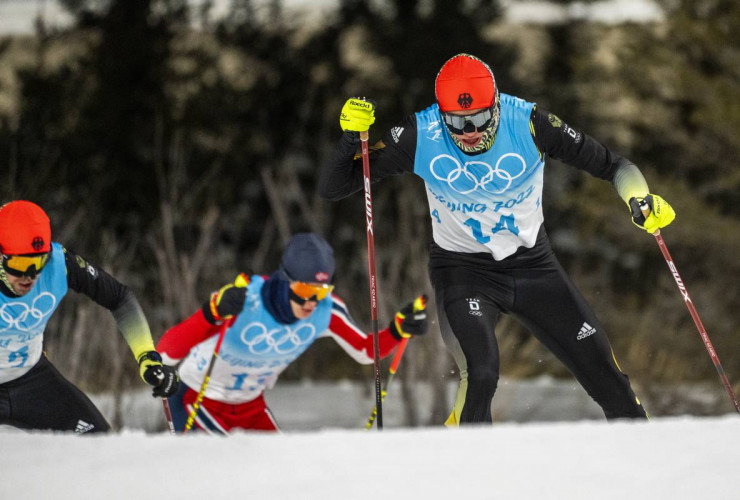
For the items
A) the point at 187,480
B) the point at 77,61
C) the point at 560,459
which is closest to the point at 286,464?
the point at 187,480

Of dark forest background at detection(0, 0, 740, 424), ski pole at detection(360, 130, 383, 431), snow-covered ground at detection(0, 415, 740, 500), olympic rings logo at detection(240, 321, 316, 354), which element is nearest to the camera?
snow-covered ground at detection(0, 415, 740, 500)

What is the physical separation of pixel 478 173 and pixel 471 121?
22 centimetres

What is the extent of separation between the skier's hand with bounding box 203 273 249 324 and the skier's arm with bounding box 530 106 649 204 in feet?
4.76

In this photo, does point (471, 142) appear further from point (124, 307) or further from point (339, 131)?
point (339, 131)

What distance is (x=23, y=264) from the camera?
4.35 metres

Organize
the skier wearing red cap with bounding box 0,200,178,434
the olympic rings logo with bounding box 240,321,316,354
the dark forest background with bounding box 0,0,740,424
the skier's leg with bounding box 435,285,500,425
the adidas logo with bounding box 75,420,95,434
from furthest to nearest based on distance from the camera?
the dark forest background with bounding box 0,0,740,424 → the olympic rings logo with bounding box 240,321,316,354 → the adidas logo with bounding box 75,420,95,434 → the skier wearing red cap with bounding box 0,200,178,434 → the skier's leg with bounding box 435,285,500,425

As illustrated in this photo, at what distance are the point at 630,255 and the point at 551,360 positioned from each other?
9.72 feet

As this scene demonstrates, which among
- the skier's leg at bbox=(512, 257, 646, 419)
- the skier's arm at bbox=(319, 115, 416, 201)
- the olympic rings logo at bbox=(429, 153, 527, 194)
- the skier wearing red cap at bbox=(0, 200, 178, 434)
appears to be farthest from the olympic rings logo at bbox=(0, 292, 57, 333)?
the skier's leg at bbox=(512, 257, 646, 419)

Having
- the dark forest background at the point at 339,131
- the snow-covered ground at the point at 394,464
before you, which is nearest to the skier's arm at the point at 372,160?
the snow-covered ground at the point at 394,464

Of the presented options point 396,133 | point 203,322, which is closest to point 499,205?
point 396,133

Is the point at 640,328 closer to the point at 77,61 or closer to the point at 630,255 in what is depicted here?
the point at 630,255

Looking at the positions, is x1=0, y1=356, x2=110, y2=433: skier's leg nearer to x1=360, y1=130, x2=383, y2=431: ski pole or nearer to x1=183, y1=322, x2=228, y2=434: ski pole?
Answer: x1=183, y1=322, x2=228, y2=434: ski pole

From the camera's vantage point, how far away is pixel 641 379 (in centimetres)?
954

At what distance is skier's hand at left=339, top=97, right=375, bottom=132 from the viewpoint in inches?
169
